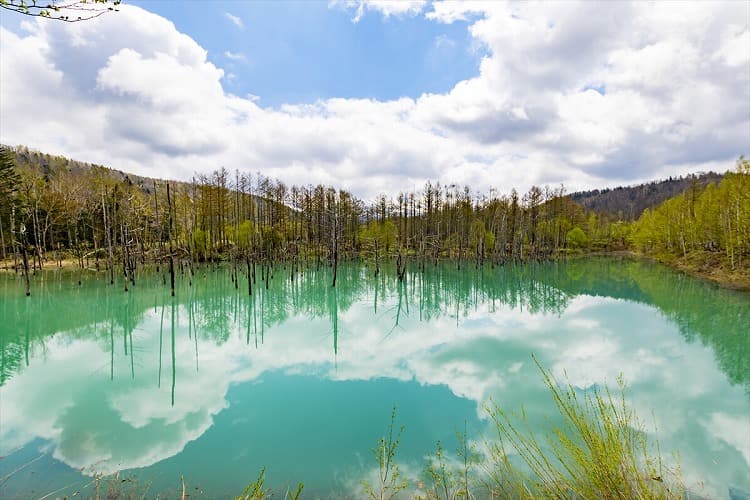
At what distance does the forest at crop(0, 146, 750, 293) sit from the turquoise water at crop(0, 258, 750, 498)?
887 centimetres

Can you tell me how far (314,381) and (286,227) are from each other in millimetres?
47041

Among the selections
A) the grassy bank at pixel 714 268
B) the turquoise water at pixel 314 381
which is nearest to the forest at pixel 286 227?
the grassy bank at pixel 714 268

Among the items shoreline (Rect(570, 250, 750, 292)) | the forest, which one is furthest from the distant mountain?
shoreline (Rect(570, 250, 750, 292))

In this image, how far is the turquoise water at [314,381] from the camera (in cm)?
668

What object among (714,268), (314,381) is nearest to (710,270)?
(714,268)

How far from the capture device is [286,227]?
55.5 metres

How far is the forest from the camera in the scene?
33.4 m

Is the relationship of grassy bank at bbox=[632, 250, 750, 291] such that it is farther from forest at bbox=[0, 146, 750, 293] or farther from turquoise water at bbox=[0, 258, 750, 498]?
turquoise water at bbox=[0, 258, 750, 498]

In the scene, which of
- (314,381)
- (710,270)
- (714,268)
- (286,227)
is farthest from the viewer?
(286,227)

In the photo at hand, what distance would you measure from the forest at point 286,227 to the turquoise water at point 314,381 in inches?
349

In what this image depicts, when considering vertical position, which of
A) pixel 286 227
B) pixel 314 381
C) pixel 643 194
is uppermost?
pixel 643 194

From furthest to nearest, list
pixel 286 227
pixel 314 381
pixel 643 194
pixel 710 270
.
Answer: pixel 643 194
pixel 286 227
pixel 710 270
pixel 314 381

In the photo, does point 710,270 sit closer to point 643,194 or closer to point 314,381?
point 314,381

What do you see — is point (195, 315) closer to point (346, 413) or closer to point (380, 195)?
point (346, 413)
